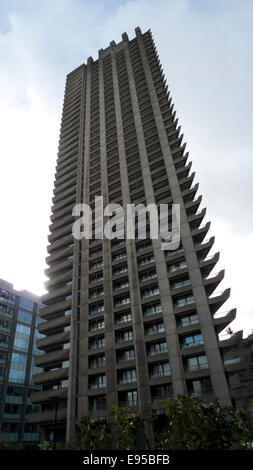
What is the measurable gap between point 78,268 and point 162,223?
618 inches

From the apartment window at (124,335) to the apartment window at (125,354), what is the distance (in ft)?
4.28

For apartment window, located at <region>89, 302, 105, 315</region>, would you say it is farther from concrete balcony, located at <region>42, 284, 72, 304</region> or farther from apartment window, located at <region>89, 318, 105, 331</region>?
concrete balcony, located at <region>42, 284, 72, 304</region>

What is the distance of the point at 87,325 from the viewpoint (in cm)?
4069

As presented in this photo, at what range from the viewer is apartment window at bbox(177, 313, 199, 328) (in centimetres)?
3381

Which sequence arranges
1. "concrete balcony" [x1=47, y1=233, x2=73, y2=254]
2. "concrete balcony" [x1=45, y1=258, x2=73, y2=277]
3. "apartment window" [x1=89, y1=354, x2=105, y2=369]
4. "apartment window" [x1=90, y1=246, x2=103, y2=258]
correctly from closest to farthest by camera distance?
"apartment window" [x1=89, y1=354, x2=105, y2=369] < "apartment window" [x1=90, y1=246, x2=103, y2=258] < "concrete balcony" [x1=45, y1=258, x2=73, y2=277] < "concrete balcony" [x1=47, y1=233, x2=73, y2=254]

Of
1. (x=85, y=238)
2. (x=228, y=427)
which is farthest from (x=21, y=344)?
(x=228, y=427)

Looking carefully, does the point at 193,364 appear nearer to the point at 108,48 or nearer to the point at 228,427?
the point at 228,427

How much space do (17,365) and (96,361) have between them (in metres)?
37.1

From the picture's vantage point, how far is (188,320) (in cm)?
3434

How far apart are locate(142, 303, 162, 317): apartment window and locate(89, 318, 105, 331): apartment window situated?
22.7 ft

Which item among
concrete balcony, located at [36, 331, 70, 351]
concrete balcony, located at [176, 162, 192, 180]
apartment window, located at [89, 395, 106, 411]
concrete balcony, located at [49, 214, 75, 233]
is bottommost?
apartment window, located at [89, 395, 106, 411]

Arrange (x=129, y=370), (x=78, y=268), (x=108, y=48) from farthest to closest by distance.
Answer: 1. (x=108, y=48)
2. (x=78, y=268)
3. (x=129, y=370)

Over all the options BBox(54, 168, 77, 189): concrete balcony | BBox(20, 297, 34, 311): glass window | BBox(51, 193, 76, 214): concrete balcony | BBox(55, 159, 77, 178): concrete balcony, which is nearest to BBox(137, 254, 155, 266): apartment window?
BBox(51, 193, 76, 214): concrete balcony

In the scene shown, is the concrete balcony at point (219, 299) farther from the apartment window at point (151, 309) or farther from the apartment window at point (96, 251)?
the apartment window at point (96, 251)
